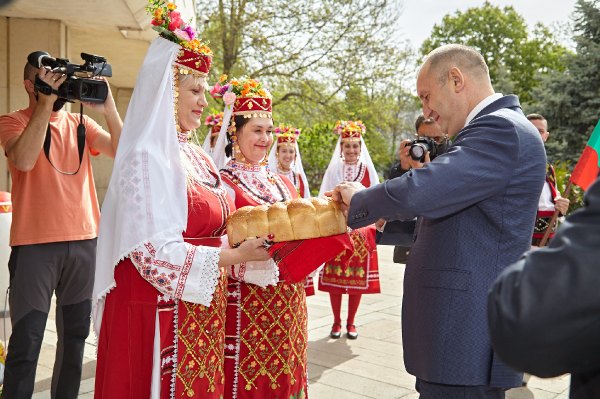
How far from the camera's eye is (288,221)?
2.75m

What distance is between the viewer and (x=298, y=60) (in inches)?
679

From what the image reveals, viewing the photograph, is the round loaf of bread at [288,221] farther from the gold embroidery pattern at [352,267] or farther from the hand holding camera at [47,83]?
the gold embroidery pattern at [352,267]

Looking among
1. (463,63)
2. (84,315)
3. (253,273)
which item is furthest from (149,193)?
(84,315)

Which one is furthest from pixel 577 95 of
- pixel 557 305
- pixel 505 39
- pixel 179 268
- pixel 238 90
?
pixel 505 39

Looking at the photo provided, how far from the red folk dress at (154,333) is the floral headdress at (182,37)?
59cm

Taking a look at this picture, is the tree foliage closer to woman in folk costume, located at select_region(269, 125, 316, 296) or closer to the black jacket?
woman in folk costume, located at select_region(269, 125, 316, 296)

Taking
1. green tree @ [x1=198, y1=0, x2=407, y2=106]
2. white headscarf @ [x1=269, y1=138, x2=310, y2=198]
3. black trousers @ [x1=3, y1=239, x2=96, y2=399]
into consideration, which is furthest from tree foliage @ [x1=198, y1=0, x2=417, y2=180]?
black trousers @ [x1=3, y1=239, x2=96, y2=399]

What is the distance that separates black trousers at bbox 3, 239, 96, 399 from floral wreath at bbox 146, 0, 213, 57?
1588 mm

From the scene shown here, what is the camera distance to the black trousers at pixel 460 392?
228cm

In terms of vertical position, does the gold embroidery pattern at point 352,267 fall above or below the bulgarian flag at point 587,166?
below

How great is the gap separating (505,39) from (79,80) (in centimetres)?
3496

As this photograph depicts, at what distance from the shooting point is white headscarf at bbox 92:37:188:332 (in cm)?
242

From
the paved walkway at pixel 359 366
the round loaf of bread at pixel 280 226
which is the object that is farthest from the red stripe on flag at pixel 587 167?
the round loaf of bread at pixel 280 226

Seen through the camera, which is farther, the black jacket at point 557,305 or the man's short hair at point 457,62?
the man's short hair at point 457,62
